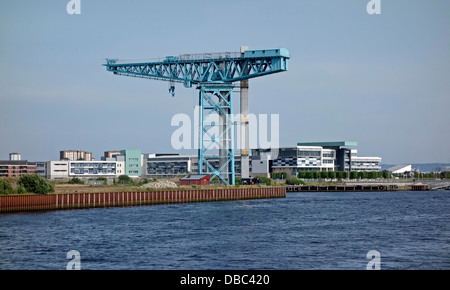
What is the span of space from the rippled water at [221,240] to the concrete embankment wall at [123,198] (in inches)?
121

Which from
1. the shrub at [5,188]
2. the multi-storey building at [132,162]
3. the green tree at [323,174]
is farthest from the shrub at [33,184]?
the multi-storey building at [132,162]

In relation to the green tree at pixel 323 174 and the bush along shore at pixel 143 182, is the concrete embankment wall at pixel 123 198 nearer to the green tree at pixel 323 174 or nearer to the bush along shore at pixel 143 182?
the bush along shore at pixel 143 182

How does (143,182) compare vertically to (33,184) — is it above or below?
below

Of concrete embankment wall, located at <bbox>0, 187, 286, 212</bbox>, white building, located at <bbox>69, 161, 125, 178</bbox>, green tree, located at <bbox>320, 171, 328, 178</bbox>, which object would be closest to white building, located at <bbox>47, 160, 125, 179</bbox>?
white building, located at <bbox>69, 161, 125, 178</bbox>

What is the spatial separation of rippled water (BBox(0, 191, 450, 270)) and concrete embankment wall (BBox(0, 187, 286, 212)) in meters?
3.07

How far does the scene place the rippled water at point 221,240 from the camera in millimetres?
29641

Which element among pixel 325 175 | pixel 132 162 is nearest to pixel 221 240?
pixel 325 175

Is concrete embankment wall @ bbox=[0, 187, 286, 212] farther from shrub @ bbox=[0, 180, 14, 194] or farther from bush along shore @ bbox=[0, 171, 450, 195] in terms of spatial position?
shrub @ bbox=[0, 180, 14, 194]

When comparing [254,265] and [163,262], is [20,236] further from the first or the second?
[254,265]

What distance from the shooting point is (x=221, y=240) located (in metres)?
37.4

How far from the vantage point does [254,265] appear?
28.9 meters

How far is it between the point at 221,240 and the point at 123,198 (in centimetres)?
3197

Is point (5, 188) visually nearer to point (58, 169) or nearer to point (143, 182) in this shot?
point (143, 182)
